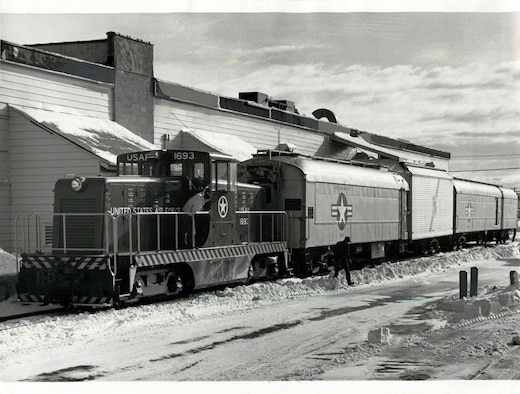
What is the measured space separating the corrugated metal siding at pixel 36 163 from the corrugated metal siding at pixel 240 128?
160 inches

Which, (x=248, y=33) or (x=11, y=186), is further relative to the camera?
(x=11, y=186)

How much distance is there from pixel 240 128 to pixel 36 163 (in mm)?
6924

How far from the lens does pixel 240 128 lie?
69.6 ft

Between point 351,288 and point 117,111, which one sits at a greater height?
point 117,111

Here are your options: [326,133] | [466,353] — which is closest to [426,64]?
[466,353]

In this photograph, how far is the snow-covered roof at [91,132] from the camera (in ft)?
52.5

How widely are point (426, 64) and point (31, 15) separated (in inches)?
249

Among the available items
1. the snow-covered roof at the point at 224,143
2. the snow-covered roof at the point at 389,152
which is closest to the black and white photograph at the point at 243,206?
the snow-covered roof at the point at 389,152

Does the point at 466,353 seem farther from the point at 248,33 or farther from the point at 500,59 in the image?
the point at 248,33

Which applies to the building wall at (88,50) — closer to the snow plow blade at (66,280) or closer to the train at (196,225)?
the train at (196,225)

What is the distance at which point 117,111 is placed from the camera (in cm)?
1894

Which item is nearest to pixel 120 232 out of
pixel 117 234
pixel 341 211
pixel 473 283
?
pixel 117 234
